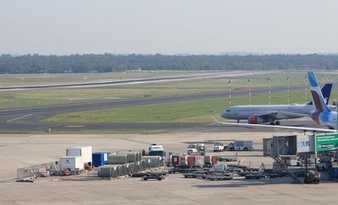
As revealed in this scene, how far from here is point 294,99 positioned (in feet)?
610

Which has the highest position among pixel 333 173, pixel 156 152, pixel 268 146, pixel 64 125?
pixel 64 125

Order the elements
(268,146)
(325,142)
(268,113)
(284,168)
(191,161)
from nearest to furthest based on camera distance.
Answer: (325,142), (284,168), (268,146), (191,161), (268,113)

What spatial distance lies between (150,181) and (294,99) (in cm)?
11932

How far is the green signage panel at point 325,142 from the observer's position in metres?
69.0

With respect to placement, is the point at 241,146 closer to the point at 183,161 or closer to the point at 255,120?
the point at 183,161

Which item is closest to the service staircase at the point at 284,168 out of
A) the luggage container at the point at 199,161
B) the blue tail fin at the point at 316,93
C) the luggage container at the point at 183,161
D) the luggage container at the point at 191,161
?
the luggage container at the point at 199,161

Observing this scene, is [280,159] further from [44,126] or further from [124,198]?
[44,126]

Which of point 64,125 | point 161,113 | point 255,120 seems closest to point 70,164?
point 64,125

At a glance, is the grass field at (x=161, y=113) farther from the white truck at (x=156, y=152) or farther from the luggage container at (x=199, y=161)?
the luggage container at (x=199, y=161)

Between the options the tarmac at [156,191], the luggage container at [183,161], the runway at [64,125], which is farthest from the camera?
the runway at [64,125]

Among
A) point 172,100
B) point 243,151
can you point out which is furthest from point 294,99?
point 243,151

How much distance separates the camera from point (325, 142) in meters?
69.2

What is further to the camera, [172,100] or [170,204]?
[172,100]

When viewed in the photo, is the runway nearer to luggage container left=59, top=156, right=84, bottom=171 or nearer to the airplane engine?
the airplane engine
